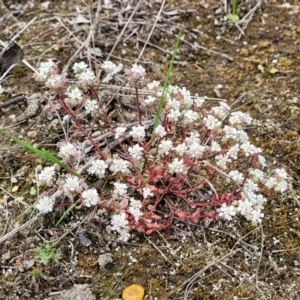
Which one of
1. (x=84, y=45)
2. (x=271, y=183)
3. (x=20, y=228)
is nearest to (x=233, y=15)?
(x=84, y=45)

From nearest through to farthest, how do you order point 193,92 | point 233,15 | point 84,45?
point 193,92, point 84,45, point 233,15

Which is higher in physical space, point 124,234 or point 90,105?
→ point 90,105

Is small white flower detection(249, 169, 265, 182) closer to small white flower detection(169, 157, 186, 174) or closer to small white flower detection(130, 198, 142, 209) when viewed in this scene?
small white flower detection(169, 157, 186, 174)

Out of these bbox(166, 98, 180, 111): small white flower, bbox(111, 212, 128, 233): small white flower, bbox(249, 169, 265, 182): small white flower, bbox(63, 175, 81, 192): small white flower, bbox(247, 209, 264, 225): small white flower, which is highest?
bbox(166, 98, 180, 111): small white flower

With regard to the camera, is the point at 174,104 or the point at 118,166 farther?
the point at 174,104

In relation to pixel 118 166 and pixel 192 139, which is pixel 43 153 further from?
pixel 192 139

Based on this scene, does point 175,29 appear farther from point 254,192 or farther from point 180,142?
point 254,192

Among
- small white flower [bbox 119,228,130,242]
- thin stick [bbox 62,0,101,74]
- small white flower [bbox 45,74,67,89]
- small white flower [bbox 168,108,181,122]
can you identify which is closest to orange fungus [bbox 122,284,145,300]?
small white flower [bbox 119,228,130,242]
